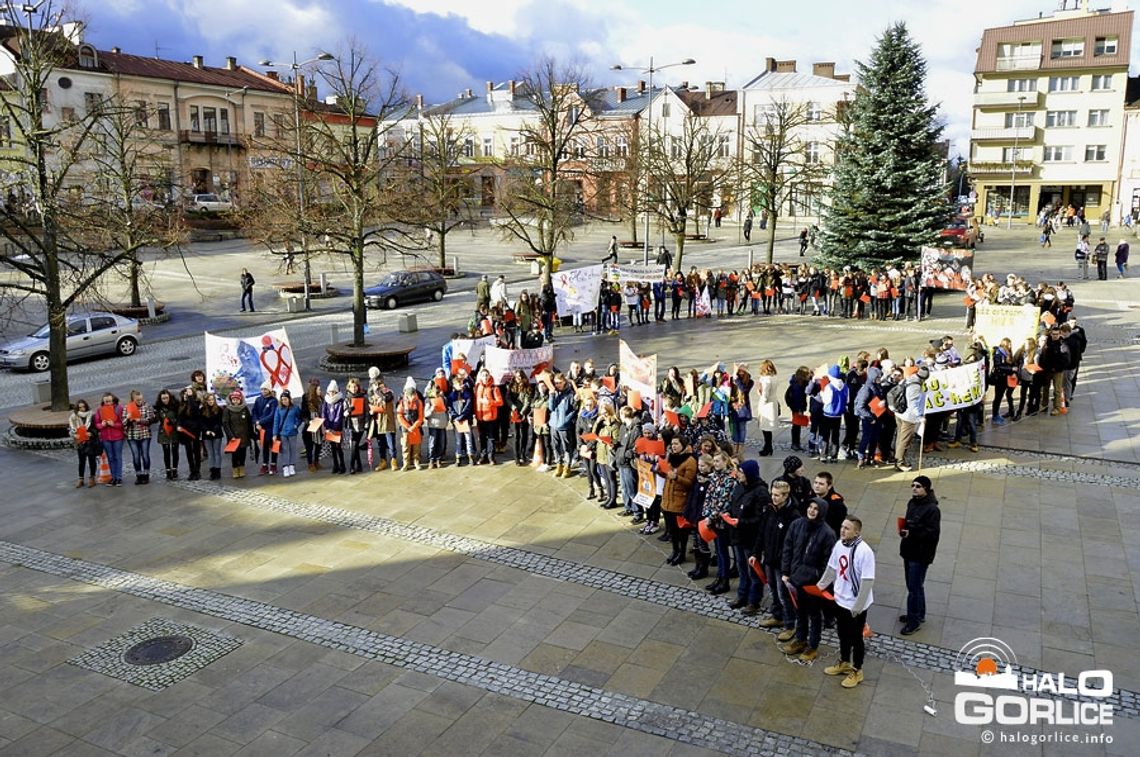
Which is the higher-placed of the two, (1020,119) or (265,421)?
(1020,119)

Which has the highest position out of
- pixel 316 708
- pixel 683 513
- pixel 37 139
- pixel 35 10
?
pixel 35 10

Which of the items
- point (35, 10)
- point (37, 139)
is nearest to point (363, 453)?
point (37, 139)

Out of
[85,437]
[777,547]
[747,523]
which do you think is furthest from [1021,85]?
Answer: [85,437]

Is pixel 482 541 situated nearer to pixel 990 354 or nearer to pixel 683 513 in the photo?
pixel 683 513

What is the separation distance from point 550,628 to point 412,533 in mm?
3375

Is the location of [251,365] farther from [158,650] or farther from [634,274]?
[634,274]

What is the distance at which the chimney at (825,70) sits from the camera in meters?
74.8

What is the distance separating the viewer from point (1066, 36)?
2511 inches

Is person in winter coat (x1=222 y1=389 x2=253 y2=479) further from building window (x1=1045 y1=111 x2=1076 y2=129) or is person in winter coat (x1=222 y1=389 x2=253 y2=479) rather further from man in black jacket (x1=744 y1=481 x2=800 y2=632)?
building window (x1=1045 y1=111 x2=1076 y2=129)

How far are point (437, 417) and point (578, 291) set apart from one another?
12400 mm

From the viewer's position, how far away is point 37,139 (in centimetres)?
1750

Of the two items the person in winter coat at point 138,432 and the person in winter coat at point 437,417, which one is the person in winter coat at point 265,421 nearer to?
the person in winter coat at point 138,432

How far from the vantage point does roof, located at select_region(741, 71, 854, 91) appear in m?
73.6

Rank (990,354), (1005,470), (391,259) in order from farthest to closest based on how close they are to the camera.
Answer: (391,259) < (990,354) < (1005,470)
